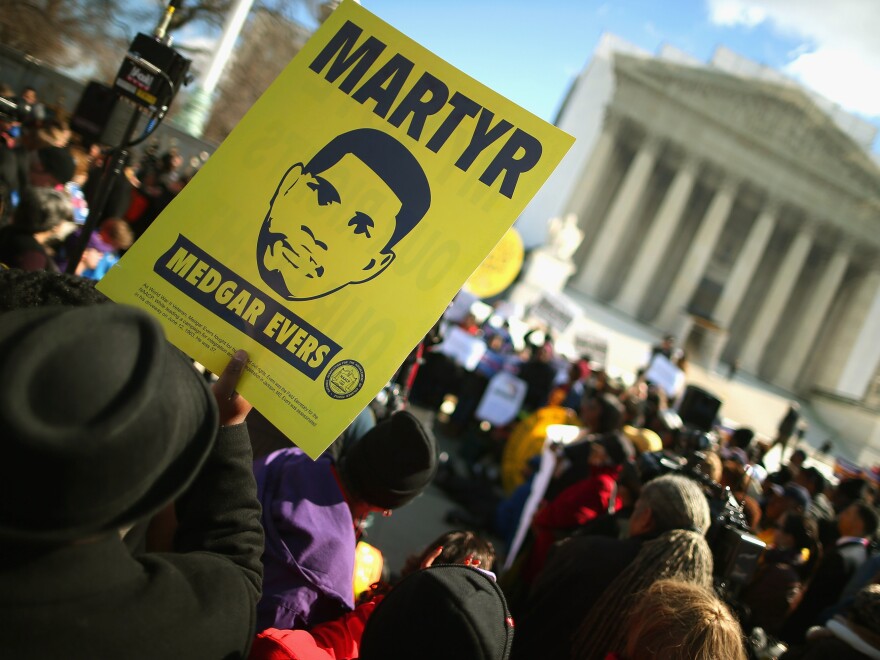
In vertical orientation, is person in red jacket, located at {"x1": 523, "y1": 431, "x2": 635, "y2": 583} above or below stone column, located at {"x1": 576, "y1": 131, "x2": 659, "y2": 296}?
below

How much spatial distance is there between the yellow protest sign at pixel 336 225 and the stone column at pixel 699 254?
1482 inches

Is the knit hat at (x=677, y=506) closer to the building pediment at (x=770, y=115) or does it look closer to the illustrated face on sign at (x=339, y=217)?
the illustrated face on sign at (x=339, y=217)

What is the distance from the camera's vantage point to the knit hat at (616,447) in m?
4.42

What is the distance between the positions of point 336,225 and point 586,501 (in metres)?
3.07

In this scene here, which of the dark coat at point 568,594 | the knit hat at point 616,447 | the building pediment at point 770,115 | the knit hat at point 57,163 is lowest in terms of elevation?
the dark coat at point 568,594

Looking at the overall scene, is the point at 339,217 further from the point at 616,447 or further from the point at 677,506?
the point at 616,447

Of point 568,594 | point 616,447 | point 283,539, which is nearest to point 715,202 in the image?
point 616,447

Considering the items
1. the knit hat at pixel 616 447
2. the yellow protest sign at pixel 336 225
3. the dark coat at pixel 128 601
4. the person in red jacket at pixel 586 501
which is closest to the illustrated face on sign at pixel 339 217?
the yellow protest sign at pixel 336 225

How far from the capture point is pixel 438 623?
1493 millimetres

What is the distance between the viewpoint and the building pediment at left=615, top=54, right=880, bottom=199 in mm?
35844

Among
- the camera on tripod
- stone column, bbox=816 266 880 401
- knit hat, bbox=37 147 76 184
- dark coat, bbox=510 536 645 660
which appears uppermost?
stone column, bbox=816 266 880 401

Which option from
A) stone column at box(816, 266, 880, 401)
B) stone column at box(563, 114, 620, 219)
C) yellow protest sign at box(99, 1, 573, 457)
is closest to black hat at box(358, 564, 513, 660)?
yellow protest sign at box(99, 1, 573, 457)

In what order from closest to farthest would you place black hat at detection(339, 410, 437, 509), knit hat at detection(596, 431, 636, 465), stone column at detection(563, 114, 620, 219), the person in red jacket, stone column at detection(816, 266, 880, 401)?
black hat at detection(339, 410, 437, 509) → the person in red jacket → knit hat at detection(596, 431, 636, 465) → stone column at detection(563, 114, 620, 219) → stone column at detection(816, 266, 880, 401)

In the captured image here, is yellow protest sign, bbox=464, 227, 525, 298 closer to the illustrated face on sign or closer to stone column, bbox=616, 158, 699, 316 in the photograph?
the illustrated face on sign
